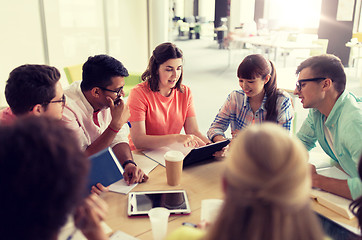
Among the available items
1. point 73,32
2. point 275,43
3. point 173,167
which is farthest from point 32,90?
point 275,43

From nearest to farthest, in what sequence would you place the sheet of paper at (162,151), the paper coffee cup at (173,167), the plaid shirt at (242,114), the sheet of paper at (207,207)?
the sheet of paper at (207,207), the paper coffee cup at (173,167), the sheet of paper at (162,151), the plaid shirt at (242,114)

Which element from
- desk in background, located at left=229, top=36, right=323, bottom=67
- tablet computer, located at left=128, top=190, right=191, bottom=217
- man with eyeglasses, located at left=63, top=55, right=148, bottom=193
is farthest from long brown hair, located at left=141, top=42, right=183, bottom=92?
desk in background, located at left=229, top=36, right=323, bottom=67

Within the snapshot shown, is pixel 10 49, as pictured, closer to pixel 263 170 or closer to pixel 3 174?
pixel 3 174

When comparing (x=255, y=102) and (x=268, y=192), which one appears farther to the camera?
(x=255, y=102)

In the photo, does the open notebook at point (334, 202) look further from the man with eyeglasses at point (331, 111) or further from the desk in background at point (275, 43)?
the desk in background at point (275, 43)

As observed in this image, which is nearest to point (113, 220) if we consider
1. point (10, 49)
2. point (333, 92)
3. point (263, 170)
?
point (263, 170)

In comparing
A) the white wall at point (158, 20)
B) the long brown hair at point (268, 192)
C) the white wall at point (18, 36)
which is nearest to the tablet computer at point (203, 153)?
the long brown hair at point (268, 192)

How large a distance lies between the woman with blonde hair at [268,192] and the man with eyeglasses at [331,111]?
3.42 ft

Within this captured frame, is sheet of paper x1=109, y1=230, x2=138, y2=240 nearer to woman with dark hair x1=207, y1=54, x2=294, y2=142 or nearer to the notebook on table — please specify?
the notebook on table

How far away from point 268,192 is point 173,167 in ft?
2.71

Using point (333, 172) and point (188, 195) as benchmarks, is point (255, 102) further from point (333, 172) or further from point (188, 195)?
point (188, 195)

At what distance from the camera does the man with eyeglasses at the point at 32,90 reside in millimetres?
1385

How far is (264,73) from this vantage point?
1.97m

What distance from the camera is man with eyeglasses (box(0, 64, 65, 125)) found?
4.54 ft
